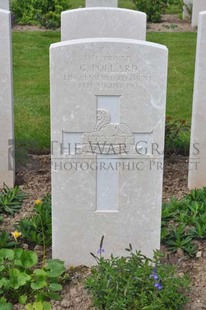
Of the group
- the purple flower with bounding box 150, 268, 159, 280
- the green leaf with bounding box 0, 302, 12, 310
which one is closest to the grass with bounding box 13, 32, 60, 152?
the green leaf with bounding box 0, 302, 12, 310

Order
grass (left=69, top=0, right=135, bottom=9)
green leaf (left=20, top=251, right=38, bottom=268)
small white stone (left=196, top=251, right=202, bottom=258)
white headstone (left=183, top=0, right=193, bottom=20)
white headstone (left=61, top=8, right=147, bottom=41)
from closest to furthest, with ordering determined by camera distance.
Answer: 1. green leaf (left=20, top=251, right=38, bottom=268)
2. small white stone (left=196, top=251, right=202, bottom=258)
3. white headstone (left=61, top=8, right=147, bottom=41)
4. white headstone (left=183, top=0, right=193, bottom=20)
5. grass (left=69, top=0, right=135, bottom=9)

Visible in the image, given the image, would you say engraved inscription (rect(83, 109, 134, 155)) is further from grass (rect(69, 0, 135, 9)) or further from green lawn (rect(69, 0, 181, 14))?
grass (rect(69, 0, 135, 9))

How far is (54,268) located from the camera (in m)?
3.92

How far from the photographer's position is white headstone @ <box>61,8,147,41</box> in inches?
211

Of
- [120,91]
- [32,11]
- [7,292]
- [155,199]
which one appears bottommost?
[7,292]

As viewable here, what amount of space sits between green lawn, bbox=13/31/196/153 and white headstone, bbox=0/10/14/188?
0.81m

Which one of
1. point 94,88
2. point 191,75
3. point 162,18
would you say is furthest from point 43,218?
point 162,18

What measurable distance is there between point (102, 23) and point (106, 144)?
5.84 ft

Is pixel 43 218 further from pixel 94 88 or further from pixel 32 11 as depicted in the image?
pixel 32 11

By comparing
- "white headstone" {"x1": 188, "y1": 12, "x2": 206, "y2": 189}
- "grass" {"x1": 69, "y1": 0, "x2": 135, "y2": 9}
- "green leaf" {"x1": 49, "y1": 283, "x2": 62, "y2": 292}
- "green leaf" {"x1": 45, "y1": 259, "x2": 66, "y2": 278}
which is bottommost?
"green leaf" {"x1": 49, "y1": 283, "x2": 62, "y2": 292}

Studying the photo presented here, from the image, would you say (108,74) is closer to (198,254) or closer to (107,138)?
(107,138)

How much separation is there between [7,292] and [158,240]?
93 cm

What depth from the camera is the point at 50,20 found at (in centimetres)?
1171

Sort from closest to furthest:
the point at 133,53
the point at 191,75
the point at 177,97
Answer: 1. the point at 133,53
2. the point at 177,97
3. the point at 191,75
